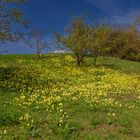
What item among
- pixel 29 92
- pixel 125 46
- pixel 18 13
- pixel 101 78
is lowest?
pixel 125 46

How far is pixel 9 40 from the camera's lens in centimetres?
3139

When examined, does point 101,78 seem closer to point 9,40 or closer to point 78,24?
point 9,40

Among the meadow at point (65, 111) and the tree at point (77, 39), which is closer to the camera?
the meadow at point (65, 111)

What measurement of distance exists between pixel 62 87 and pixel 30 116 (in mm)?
9733

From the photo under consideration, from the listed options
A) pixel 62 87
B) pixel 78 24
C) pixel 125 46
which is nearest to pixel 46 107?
pixel 62 87

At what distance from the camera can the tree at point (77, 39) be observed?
45.4 meters

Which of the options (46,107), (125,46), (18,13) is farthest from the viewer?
(125,46)

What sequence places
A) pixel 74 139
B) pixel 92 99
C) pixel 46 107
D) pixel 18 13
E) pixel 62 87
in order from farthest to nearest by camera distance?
pixel 18 13, pixel 62 87, pixel 92 99, pixel 46 107, pixel 74 139

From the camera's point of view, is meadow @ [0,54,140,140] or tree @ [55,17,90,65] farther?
tree @ [55,17,90,65]

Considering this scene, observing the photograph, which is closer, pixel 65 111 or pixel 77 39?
pixel 65 111

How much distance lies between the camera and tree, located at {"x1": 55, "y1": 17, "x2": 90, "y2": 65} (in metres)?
45.4

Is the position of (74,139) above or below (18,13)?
below

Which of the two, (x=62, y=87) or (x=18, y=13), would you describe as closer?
(x=62, y=87)

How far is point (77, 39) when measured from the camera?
150 feet
